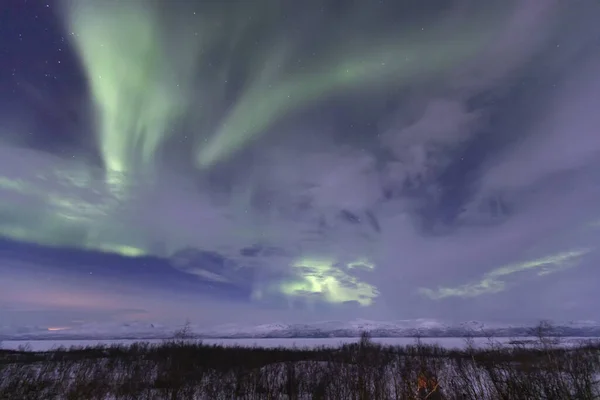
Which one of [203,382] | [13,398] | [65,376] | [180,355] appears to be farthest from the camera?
[180,355]

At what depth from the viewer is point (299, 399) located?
6956 centimetres

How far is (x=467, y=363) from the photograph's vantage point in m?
119

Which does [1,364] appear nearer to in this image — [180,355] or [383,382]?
[180,355]

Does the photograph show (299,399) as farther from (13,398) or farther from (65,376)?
(65,376)

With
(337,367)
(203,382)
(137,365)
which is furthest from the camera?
(137,365)

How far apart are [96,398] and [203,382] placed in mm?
28322

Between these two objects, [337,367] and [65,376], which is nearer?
[65,376]

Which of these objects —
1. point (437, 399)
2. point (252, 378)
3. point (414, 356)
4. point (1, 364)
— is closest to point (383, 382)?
point (437, 399)

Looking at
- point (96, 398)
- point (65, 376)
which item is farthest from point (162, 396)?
point (65, 376)

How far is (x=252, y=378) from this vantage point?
3607 inches

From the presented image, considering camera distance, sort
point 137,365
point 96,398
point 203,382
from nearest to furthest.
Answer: point 96,398 → point 203,382 → point 137,365

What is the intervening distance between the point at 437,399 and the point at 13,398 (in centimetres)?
7658

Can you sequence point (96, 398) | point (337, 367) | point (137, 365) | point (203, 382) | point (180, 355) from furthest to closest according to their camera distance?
point (180, 355) < point (137, 365) < point (337, 367) < point (203, 382) < point (96, 398)

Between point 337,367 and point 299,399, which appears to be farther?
point 337,367
